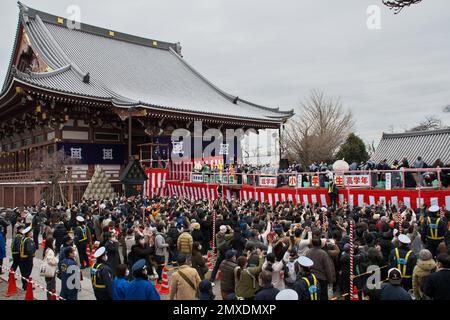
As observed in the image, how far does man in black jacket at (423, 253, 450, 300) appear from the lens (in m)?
4.84

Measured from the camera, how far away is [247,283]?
5781mm

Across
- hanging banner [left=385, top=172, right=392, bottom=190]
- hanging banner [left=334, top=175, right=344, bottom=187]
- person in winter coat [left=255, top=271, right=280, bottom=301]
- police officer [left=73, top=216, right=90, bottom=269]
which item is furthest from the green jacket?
hanging banner [left=334, top=175, right=344, bottom=187]

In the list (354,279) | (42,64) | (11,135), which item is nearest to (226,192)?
(354,279)

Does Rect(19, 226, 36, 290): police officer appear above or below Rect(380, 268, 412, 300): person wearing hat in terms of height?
below

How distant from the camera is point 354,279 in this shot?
22.1 ft

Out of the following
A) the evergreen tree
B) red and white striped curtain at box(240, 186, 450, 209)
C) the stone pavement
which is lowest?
the stone pavement

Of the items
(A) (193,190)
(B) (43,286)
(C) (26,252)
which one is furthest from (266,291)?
(A) (193,190)

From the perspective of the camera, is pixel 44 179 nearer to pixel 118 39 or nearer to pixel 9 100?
pixel 9 100

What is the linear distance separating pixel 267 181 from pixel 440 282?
45.2 ft

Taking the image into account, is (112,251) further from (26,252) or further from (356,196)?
(356,196)

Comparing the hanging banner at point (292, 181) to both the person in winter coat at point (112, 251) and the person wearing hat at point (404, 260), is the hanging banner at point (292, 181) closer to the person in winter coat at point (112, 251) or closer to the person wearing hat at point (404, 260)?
the person wearing hat at point (404, 260)

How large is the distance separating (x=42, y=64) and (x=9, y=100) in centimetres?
515

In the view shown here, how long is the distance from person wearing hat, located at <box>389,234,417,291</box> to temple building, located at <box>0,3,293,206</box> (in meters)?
16.8

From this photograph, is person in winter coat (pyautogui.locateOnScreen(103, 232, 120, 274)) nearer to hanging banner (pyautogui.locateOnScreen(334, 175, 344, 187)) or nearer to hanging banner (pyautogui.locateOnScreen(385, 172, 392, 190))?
hanging banner (pyautogui.locateOnScreen(334, 175, 344, 187))
